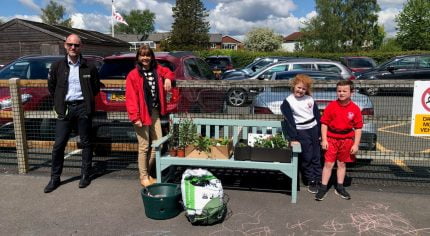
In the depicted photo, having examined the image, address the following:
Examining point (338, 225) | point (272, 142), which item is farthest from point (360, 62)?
point (338, 225)

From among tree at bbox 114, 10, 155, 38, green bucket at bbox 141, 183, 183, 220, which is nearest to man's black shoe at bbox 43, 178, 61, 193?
green bucket at bbox 141, 183, 183, 220

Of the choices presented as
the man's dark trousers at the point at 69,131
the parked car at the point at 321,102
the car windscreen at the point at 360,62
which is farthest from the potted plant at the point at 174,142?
the car windscreen at the point at 360,62

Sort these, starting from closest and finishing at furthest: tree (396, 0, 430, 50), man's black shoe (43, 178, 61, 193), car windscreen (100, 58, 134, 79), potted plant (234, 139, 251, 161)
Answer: potted plant (234, 139, 251, 161), man's black shoe (43, 178, 61, 193), car windscreen (100, 58, 134, 79), tree (396, 0, 430, 50)

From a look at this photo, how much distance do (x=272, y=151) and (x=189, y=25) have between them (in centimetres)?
5336

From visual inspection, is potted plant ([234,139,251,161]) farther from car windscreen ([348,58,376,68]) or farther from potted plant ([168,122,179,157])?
car windscreen ([348,58,376,68])

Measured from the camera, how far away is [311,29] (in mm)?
60000

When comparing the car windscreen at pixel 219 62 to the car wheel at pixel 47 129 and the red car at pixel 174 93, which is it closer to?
the red car at pixel 174 93

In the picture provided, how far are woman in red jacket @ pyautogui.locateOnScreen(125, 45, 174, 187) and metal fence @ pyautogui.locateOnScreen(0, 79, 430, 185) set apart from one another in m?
0.47

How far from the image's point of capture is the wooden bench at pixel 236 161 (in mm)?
4508

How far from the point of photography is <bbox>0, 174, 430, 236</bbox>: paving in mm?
3896

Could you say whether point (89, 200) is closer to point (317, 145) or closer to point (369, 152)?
point (317, 145)

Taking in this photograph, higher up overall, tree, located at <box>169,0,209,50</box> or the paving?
tree, located at <box>169,0,209,50</box>

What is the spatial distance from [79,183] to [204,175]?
1.98 metres

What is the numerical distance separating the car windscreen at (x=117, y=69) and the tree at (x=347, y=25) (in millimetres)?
52220
